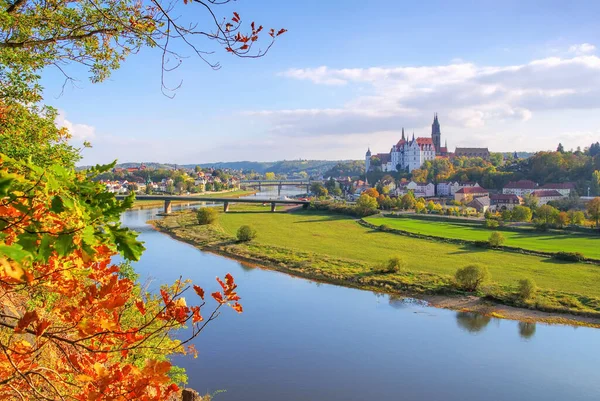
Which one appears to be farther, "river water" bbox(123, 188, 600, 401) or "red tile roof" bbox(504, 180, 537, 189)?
"red tile roof" bbox(504, 180, 537, 189)

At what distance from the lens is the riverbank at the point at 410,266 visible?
20391mm

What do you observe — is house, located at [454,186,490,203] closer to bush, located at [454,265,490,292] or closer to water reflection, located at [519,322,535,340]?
bush, located at [454,265,490,292]

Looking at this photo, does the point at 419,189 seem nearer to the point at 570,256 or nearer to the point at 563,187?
the point at 563,187

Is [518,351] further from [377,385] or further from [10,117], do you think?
[10,117]

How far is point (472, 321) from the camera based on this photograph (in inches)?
745

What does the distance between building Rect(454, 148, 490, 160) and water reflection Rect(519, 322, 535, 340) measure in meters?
103

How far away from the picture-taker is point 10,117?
6684 mm

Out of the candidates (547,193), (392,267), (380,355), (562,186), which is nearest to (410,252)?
(392,267)

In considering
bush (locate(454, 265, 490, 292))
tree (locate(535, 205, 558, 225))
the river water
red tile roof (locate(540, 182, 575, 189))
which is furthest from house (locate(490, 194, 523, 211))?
the river water

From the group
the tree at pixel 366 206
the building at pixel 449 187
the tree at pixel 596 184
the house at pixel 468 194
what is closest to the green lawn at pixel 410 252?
the tree at pixel 366 206

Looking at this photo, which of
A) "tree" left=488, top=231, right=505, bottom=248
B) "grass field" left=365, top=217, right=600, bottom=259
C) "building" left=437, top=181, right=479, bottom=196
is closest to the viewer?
"grass field" left=365, top=217, right=600, bottom=259

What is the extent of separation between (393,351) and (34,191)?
1506cm

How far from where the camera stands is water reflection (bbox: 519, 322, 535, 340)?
17453 millimetres

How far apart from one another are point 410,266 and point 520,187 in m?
52.8
